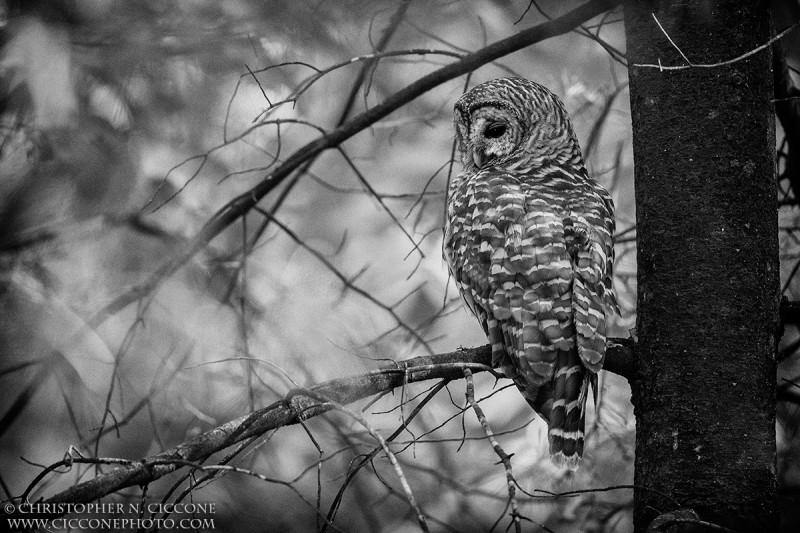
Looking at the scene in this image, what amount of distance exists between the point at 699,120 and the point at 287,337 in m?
1.44

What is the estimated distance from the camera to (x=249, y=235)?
3.32 meters

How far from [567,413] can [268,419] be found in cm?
84

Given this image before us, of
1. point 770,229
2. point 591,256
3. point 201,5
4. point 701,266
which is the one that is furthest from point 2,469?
point 770,229

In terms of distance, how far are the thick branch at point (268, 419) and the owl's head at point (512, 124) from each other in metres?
1.20

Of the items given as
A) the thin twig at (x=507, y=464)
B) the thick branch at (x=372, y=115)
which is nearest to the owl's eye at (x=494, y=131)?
the thick branch at (x=372, y=115)

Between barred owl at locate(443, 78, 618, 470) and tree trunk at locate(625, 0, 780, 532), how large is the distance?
20cm

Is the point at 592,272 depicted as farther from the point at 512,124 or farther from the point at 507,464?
the point at 507,464

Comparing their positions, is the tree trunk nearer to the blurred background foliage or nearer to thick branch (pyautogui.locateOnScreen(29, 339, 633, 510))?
the blurred background foliage

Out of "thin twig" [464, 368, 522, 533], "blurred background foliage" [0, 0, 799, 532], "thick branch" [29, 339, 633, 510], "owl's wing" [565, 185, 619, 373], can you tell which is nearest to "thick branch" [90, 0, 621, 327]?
"blurred background foliage" [0, 0, 799, 532]

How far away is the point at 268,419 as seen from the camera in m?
1.62

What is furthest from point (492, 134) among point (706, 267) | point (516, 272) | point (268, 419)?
point (268, 419)

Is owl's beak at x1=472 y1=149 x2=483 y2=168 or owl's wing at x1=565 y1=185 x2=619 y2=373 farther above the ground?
owl's beak at x1=472 y1=149 x2=483 y2=168

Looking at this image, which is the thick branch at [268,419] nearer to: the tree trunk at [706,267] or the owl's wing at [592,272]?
the owl's wing at [592,272]

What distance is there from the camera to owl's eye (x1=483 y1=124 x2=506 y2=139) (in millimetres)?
2979
